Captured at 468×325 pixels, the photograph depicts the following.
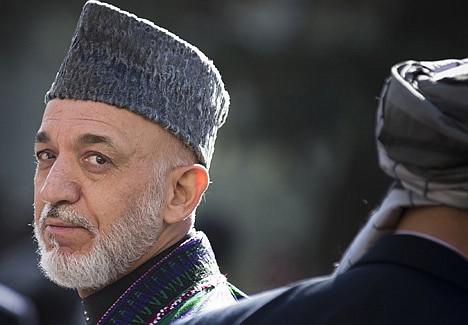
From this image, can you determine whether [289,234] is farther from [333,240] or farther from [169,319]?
[169,319]

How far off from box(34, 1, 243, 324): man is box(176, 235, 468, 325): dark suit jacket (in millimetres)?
1329

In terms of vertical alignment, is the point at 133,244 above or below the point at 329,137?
above

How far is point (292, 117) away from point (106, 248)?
692 cm

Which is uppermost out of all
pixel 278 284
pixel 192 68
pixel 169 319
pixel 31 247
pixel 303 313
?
pixel 192 68

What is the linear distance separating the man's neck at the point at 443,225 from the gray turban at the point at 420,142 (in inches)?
0.8

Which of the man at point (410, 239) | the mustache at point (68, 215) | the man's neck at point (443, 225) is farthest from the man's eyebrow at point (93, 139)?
the man's neck at point (443, 225)

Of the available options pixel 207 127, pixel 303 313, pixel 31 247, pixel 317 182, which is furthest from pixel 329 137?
pixel 303 313

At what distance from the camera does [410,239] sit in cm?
202

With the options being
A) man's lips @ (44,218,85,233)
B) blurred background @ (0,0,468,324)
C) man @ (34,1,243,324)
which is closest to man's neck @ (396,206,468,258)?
man @ (34,1,243,324)

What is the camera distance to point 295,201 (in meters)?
10.1

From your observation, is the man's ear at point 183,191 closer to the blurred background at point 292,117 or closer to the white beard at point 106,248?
the white beard at point 106,248

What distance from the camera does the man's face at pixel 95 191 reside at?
11.0 ft

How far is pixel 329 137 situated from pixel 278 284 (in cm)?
151

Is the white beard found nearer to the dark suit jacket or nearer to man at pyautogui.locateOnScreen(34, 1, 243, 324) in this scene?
man at pyautogui.locateOnScreen(34, 1, 243, 324)
